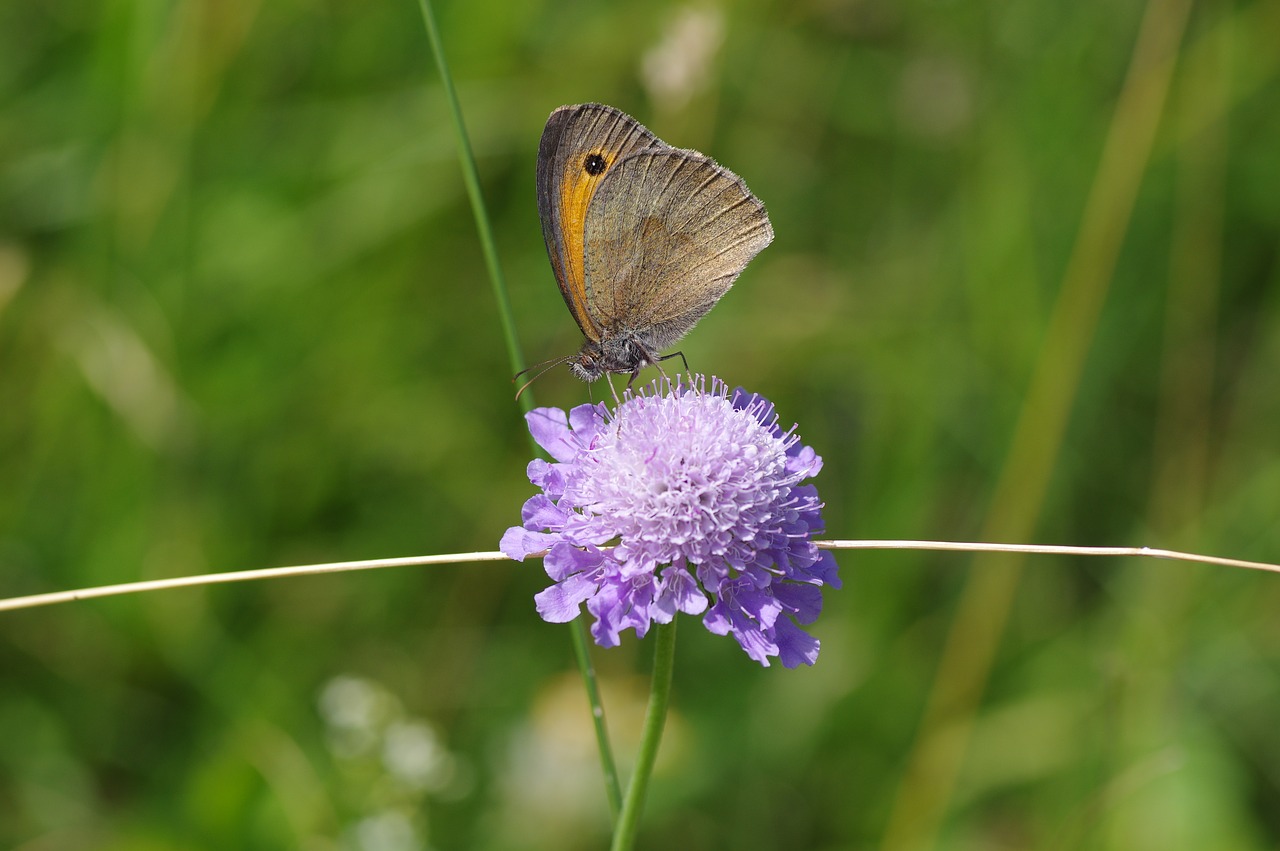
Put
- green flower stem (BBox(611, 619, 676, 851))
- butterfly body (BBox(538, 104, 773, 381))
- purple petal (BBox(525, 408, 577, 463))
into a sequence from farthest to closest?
1. butterfly body (BBox(538, 104, 773, 381))
2. purple petal (BBox(525, 408, 577, 463))
3. green flower stem (BBox(611, 619, 676, 851))

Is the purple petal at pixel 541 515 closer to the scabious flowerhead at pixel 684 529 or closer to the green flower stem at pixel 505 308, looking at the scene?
the scabious flowerhead at pixel 684 529

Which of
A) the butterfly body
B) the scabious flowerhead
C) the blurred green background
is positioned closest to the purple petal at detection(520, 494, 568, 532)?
the scabious flowerhead

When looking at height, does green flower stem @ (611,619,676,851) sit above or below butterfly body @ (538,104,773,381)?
below

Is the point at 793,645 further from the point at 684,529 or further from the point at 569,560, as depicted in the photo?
the point at 569,560

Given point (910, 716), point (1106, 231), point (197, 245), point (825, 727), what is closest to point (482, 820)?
point (825, 727)

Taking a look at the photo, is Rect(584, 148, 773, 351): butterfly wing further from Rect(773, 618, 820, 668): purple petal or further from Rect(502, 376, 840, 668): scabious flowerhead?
Rect(773, 618, 820, 668): purple petal

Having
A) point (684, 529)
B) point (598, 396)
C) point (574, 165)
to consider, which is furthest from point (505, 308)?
point (598, 396)
